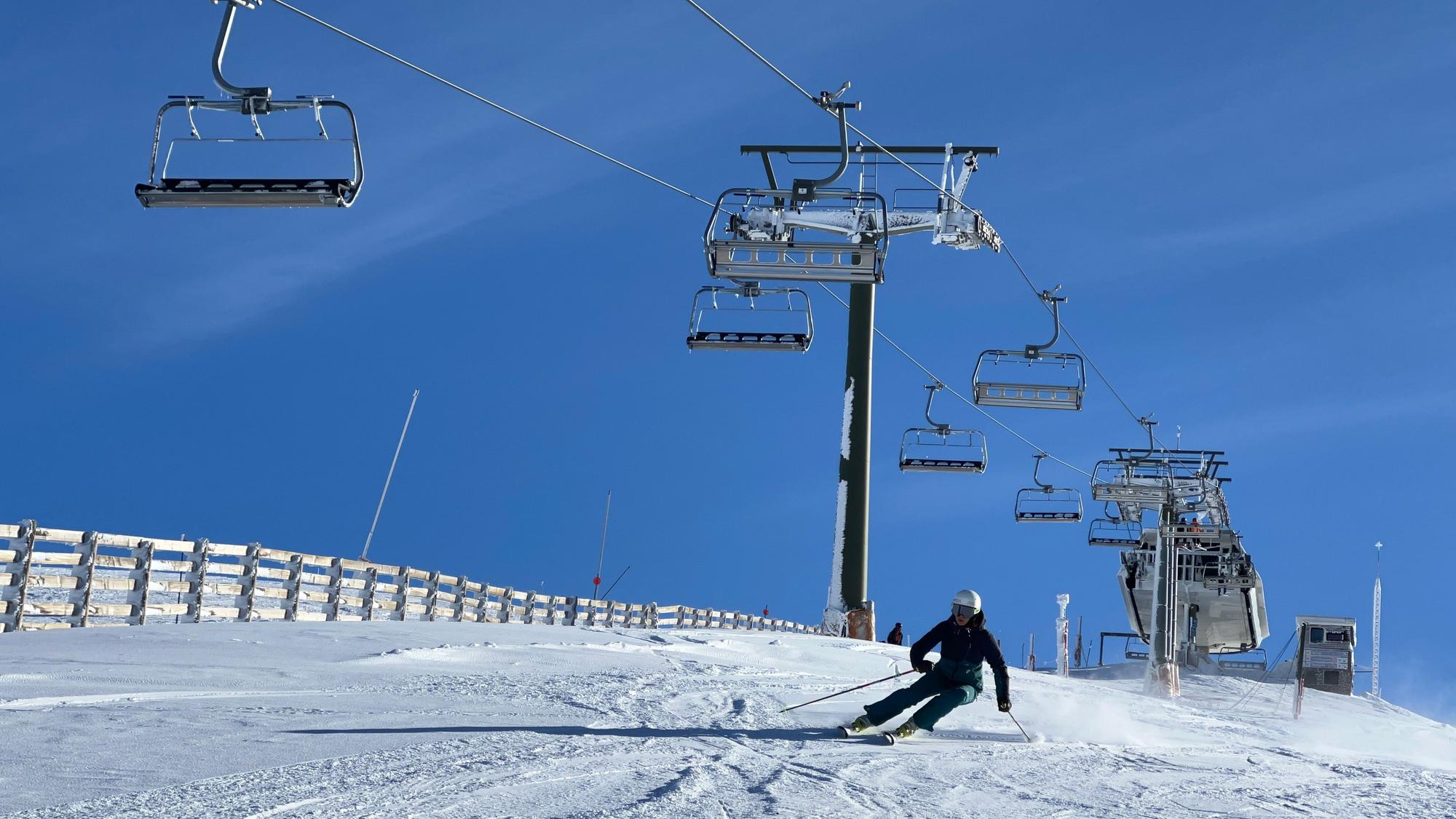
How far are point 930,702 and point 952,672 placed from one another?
0.28 m

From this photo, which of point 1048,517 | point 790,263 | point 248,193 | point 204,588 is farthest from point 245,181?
point 1048,517

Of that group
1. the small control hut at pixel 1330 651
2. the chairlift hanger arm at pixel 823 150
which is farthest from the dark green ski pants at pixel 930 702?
the small control hut at pixel 1330 651

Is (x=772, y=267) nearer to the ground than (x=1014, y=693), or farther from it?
farther from it

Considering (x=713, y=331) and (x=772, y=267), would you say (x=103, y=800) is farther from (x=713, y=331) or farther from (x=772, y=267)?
(x=713, y=331)

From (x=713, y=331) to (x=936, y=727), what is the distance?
28.1ft

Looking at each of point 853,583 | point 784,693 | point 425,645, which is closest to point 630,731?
point 784,693

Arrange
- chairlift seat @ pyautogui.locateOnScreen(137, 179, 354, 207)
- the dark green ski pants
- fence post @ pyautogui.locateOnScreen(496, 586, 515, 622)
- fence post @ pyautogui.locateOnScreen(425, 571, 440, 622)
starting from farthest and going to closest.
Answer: fence post @ pyautogui.locateOnScreen(496, 586, 515, 622), fence post @ pyautogui.locateOnScreen(425, 571, 440, 622), chairlift seat @ pyautogui.locateOnScreen(137, 179, 354, 207), the dark green ski pants

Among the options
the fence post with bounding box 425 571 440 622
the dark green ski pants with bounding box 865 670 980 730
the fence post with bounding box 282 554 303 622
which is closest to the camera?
the dark green ski pants with bounding box 865 670 980 730

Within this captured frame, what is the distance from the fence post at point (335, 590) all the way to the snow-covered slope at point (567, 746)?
7428 millimetres

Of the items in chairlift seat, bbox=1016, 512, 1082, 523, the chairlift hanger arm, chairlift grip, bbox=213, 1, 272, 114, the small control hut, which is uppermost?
the chairlift hanger arm

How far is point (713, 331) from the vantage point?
720 inches

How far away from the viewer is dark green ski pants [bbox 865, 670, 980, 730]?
9805 millimetres

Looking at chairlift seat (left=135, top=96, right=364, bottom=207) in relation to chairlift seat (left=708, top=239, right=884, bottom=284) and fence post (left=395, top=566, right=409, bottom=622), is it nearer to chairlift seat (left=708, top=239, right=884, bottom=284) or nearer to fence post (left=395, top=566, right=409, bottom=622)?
chairlift seat (left=708, top=239, right=884, bottom=284)

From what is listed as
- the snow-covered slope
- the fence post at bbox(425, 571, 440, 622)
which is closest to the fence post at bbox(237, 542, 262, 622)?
the snow-covered slope
